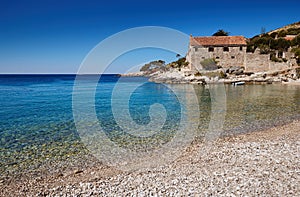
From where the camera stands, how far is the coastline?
4730 mm

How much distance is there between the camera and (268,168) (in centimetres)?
562

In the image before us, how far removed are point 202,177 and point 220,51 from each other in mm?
48565

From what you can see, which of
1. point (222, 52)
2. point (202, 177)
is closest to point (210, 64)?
point (222, 52)

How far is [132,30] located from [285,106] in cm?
1449

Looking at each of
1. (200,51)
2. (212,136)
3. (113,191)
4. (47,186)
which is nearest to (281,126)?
(212,136)

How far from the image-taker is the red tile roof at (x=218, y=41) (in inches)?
1967

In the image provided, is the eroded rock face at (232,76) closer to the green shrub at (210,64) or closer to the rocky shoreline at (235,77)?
the rocky shoreline at (235,77)

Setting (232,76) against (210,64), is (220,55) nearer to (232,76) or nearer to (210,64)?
(210,64)

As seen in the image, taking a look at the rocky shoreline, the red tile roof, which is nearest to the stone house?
the red tile roof

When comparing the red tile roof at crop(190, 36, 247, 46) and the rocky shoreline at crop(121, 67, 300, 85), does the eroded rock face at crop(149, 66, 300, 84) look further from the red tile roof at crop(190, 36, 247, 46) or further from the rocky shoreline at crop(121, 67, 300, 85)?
the red tile roof at crop(190, 36, 247, 46)

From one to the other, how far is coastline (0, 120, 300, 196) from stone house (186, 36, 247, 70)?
4447 centimetres

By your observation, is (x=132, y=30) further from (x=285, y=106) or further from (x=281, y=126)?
(x=285, y=106)

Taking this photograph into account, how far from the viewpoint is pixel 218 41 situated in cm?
5062

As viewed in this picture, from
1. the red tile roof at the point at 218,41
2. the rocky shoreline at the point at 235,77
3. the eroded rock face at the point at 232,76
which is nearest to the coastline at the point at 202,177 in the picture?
the rocky shoreline at the point at 235,77
